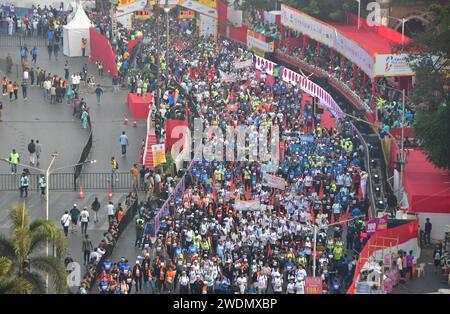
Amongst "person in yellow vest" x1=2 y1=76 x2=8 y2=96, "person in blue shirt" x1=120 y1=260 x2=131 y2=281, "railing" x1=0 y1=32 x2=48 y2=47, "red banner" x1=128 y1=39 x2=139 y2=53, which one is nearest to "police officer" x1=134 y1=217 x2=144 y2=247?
"person in blue shirt" x1=120 y1=260 x2=131 y2=281

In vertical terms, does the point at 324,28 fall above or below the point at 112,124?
above

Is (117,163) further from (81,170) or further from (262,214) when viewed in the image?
(262,214)

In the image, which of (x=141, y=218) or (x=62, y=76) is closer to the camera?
(x=141, y=218)

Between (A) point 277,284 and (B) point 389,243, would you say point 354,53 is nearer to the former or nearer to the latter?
(B) point 389,243

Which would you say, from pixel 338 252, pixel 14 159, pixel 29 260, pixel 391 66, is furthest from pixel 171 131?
pixel 29 260
